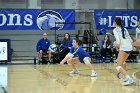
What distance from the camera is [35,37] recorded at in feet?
71.1

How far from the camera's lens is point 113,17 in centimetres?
2081

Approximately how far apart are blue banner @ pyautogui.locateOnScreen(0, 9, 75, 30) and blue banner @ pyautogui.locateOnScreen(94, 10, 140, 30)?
5.21 ft

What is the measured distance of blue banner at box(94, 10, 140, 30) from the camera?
67.6 ft

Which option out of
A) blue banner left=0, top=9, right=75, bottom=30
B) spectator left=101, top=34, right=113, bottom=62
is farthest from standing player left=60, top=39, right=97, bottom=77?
blue banner left=0, top=9, right=75, bottom=30

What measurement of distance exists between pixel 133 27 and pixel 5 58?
8.20 metres

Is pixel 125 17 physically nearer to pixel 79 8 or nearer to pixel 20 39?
pixel 79 8

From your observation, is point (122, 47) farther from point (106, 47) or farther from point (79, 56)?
point (106, 47)

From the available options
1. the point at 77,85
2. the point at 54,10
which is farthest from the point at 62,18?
the point at 77,85

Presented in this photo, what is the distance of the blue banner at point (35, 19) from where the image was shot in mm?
19938

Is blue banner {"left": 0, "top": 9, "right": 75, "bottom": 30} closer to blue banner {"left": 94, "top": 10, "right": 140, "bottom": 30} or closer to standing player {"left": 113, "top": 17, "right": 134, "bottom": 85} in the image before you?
blue banner {"left": 94, "top": 10, "right": 140, "bottom": 30}

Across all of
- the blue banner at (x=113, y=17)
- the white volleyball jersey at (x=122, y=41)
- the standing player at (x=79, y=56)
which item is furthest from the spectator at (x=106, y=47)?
the white volleyball jersey at (x=122, y=41)

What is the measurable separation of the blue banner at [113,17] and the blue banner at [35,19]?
1587 millimetres

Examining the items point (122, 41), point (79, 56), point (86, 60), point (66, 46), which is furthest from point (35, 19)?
point (122, 41)

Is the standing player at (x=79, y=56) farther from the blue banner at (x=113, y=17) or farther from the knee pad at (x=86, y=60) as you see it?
the blue banner at (x=113, y=17)
